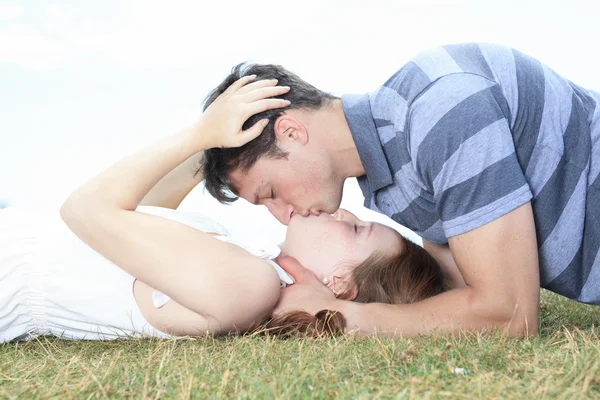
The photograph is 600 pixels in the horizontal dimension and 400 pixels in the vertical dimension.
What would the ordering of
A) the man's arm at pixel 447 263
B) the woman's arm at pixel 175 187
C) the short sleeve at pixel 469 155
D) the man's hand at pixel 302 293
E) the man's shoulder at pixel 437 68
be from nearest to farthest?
the short sleeve at pixel 469 155 < the man's shoulder at pixel 437 68 < the man's hand at pixel 302 293 < the man's arm at pixel 447 263 < the woman's arm at pixel 175 187

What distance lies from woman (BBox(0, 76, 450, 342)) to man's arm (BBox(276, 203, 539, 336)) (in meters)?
0.22

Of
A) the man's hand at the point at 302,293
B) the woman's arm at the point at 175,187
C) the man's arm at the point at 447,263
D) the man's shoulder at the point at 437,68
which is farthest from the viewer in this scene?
the woman's arm at the point at 175,187

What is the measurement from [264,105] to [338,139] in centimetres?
47

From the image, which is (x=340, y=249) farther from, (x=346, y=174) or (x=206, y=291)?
(x=206, y=291)

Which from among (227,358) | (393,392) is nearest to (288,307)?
(227,358)

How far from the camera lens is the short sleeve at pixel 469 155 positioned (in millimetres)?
3266

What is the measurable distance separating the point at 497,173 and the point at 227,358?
1497 mm

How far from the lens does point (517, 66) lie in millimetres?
3701

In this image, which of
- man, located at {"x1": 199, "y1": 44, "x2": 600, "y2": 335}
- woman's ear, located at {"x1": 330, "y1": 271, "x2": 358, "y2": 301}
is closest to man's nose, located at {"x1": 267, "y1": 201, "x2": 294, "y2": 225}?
man, located at {"x1": 199, "y1": 44, "x2": 600, "y2": 335}

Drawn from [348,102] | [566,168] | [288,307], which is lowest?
[288,307]

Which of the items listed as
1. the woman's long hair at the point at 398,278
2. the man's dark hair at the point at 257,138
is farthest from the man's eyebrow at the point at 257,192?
the woman's long hair at the point at 398,278

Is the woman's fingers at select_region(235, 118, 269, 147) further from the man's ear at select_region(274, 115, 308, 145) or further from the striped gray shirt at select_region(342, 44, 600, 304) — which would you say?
the striped gray shirt at select_region(342, 44, 600, 304)

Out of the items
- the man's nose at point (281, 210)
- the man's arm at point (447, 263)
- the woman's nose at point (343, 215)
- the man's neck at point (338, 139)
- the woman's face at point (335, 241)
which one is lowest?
the man's arm at point (447, 263)

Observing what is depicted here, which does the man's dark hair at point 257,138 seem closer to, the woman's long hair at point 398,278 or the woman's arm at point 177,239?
the woman's arm at point 177,239
